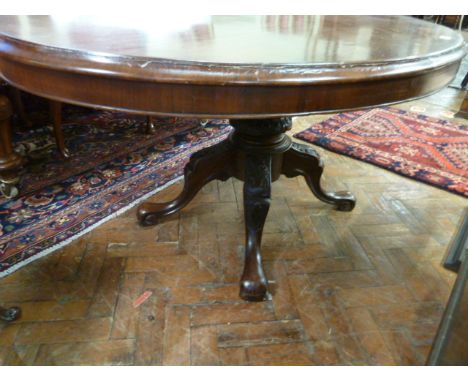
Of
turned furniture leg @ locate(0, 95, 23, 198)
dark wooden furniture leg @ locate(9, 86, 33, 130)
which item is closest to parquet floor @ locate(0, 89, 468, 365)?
turned furniture leg @ locate(0, 95, 23, 198)

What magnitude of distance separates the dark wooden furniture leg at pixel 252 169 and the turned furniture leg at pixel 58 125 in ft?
2.24

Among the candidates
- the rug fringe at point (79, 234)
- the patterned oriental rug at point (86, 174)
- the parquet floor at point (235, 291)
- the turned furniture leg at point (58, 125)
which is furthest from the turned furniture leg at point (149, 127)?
the parquet floor at point (235, 291)

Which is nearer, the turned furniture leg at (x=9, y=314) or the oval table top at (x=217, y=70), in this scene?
the oval table top at (x=217, y=70)

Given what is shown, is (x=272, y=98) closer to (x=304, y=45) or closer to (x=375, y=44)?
(x=304, y=45)

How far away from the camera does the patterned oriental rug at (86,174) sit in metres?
1.24

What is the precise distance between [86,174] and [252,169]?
0.93 m

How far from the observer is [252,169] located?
101cm

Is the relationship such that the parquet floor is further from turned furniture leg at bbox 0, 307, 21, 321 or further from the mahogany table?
the mahogany table

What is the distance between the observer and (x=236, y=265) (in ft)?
3.74

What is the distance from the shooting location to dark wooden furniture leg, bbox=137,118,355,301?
3.28 ft

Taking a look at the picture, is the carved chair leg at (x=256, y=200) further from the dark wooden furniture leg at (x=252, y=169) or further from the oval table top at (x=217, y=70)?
the oval table top at (x=217, y=70)

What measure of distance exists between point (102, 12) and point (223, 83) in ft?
1.93

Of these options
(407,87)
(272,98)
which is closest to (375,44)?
(407,87)

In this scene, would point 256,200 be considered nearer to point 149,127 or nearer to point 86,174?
point 86,174
